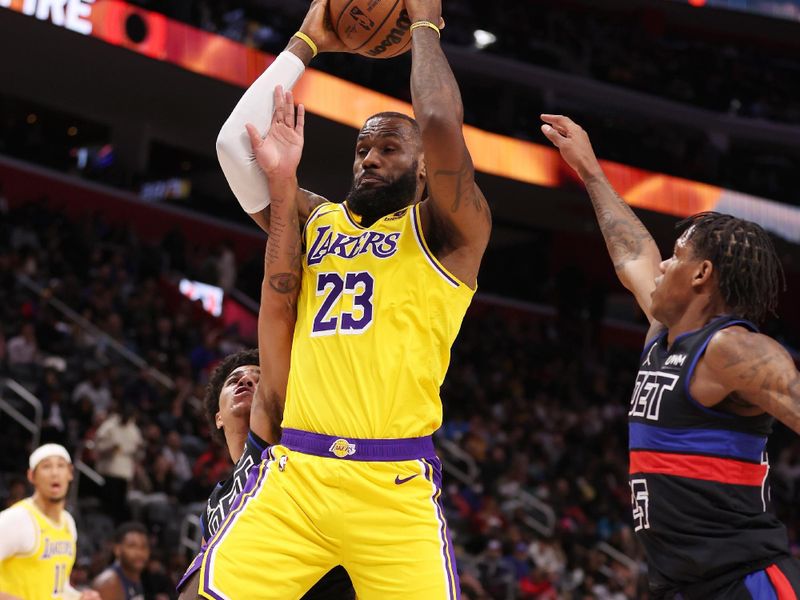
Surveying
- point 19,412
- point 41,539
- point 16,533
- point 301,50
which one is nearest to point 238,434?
point 301,50

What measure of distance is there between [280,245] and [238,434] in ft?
3.42

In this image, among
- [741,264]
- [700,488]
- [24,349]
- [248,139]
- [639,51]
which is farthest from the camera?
[639,51]

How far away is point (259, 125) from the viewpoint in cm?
368

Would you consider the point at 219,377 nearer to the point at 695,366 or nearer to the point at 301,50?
the point at 301,50

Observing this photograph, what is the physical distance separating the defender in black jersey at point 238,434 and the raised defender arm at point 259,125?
0.74 meters

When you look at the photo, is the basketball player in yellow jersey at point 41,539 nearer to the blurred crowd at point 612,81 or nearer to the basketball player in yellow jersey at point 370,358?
the basketball player in yellow jersey at point 370,358

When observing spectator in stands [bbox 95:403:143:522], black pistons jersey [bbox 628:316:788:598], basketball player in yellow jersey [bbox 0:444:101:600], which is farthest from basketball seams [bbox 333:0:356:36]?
spectator in stands [bbox 95:403:143:522]

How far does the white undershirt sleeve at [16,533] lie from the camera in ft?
20.6

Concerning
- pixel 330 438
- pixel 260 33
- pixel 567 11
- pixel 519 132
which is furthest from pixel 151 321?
pixel 567 11

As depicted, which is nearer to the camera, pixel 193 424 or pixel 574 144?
pixel 574 144

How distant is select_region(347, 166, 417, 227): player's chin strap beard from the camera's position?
359cm

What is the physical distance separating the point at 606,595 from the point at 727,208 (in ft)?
32.6

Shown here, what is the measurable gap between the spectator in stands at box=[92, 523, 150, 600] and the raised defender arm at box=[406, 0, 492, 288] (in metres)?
4.37

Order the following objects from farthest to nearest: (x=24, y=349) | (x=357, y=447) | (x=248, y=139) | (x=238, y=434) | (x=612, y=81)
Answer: (x=612, y=81) → (x=24, y=349) → (x=238, y=434) → (x=248, y=139) → (x=357, y=447)
